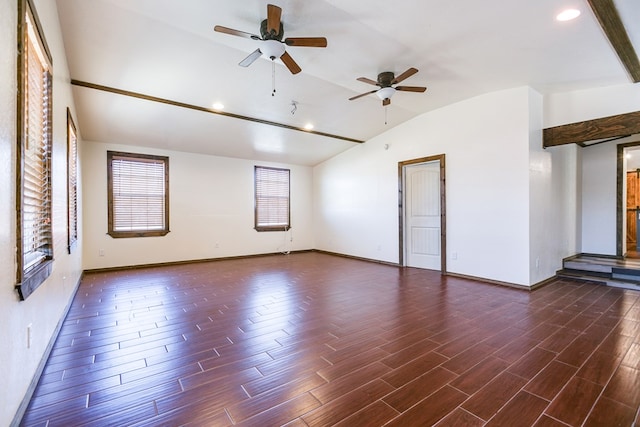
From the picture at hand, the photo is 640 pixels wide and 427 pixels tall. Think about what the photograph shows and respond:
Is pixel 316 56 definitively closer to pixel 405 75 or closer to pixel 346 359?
pixel 405 75

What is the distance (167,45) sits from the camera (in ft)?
11.0

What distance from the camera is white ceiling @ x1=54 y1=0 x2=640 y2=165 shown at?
111 inches

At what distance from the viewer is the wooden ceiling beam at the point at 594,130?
3859mm

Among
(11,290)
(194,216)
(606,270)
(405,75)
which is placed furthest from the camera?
(194,216)

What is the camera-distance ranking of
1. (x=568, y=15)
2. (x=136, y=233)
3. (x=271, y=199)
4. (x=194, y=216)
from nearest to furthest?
(x=568, y=15) → (x=136, y=233) → (x=194, y=216) → (x=271, y=199)

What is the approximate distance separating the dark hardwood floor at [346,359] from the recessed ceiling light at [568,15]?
9.79 ft

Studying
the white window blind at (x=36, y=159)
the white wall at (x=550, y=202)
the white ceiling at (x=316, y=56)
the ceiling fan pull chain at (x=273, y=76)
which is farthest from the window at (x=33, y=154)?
the white wall at (x=550, y=202)

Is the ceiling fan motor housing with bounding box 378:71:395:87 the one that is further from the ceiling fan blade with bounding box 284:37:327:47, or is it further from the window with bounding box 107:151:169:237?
the window with bounding box 107:151:169:237

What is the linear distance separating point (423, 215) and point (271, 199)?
398 cm

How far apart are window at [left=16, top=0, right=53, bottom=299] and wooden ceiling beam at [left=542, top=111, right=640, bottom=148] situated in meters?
5.94

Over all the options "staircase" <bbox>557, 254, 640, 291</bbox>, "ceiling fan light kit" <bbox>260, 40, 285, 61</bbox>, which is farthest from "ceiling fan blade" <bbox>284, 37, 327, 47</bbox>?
"staircase" <bbox>557, 254, 640, 291</bbox>

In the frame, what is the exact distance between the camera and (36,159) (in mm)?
2170

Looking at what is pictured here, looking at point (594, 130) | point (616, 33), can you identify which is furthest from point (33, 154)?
point (594, 130)

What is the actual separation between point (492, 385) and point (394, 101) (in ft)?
14.4
